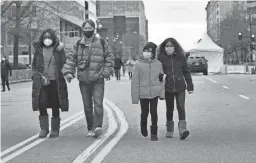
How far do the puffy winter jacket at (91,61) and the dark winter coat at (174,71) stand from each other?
0.78m

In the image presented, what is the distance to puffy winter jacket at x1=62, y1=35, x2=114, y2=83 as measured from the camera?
818 centimetres

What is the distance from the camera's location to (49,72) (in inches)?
327

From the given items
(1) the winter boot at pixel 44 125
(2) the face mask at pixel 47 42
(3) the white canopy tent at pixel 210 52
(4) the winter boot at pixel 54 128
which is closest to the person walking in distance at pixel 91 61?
(2) the face mask at pixel 47 42

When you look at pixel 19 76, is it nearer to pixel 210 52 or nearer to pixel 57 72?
pixel 210 52

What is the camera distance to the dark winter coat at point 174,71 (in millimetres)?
8148

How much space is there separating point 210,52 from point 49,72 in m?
44.5

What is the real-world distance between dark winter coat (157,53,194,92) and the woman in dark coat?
1494 millimetres

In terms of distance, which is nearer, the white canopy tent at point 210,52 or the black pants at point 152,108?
the black pants at point 152,108

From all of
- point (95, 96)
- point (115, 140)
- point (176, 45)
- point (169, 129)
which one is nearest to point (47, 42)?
point (95, 96)

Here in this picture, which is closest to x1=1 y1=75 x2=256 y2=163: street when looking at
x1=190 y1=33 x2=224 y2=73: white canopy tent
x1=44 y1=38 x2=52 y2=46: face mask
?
x1=44 y1=38 x2=52 y2=46: face mask

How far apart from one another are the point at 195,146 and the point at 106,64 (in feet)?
6.05

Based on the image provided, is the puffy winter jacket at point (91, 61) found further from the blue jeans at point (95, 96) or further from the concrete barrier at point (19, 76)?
the concrete barrier at point (19, 76)

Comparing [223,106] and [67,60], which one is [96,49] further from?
[223,106]

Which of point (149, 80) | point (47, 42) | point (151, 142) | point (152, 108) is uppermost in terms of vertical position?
point (47, 42)
